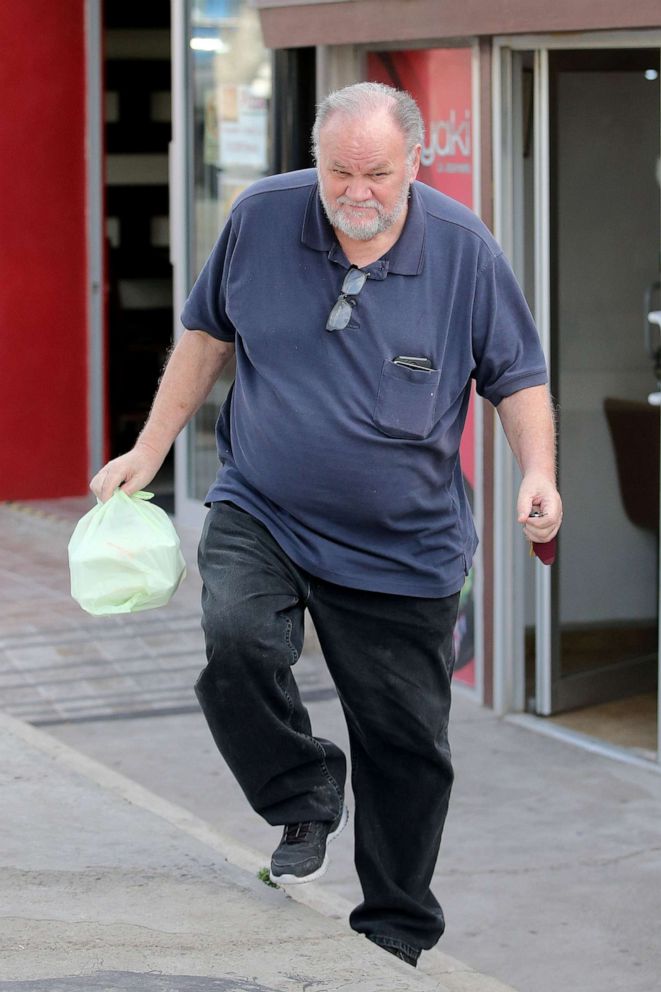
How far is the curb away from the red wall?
159 inches

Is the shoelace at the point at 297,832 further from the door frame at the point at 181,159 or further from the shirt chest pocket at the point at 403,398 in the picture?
the door frame at the point at 181,159

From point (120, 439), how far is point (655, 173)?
207 inches

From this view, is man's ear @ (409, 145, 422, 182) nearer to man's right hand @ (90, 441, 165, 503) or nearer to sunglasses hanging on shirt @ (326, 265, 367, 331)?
sunglasses hanging on shirt @ (326, 265, 367, 331)

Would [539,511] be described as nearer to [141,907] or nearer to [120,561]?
[120,561]

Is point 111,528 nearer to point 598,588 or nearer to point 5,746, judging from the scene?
point 5,746

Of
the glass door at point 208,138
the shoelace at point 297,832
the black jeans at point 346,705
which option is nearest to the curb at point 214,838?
the black jeans at point 346,705

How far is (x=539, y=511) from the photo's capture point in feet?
10.9

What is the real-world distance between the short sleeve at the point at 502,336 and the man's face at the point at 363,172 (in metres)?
0.24

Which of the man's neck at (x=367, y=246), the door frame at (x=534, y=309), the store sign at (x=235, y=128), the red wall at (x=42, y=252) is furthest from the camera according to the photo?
the red wall at (x=42, y=252)

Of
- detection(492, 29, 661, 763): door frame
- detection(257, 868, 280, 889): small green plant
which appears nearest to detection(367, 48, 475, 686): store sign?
detection(492, 29, 661, 763): door frame

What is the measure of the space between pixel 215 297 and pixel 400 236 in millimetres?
425

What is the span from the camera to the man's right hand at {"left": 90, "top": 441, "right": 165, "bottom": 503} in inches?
143

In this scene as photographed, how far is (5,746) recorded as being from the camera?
204 inches

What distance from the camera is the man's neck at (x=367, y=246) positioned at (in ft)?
11.1
